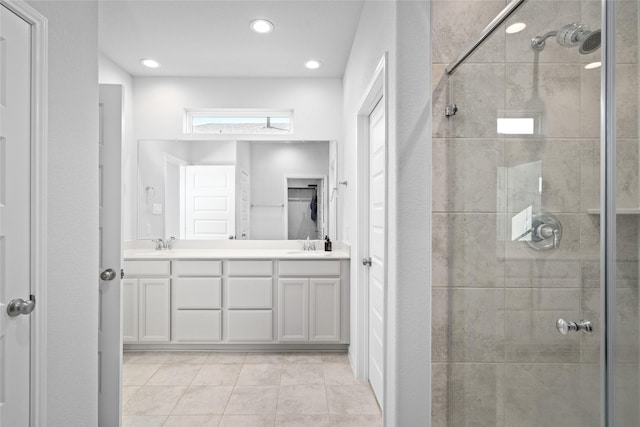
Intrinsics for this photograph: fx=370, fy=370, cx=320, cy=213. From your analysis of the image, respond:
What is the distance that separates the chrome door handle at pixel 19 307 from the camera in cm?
125

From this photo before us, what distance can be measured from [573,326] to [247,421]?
1.85 m

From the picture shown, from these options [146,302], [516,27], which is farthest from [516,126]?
[146,302]

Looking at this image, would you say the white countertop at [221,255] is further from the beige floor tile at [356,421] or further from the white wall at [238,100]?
the beige floor tile at [356,421]

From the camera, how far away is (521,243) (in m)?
1.22

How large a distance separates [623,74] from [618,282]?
50cm

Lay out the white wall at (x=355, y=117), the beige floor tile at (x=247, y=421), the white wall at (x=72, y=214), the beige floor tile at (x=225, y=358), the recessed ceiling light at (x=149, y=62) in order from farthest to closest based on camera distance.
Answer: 1. the recessed ceiling light at (x=149, y=62)
2. the beige floor tile at (x=225, y=358)
3. the beige floor tile at (x=247, y=421)
4. the white wall at (x=355, y=117)
5. the white wall at (x=72, y=214)

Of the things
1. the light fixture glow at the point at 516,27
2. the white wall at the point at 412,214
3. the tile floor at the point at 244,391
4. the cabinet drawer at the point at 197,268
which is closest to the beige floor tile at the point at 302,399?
the tile floor at the point at 244,391

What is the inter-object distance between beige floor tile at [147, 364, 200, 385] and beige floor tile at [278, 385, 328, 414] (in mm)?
740

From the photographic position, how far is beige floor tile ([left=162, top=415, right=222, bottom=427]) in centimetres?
213

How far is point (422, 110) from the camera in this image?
1602 mm

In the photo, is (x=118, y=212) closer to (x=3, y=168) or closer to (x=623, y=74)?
(x=3, y=168)

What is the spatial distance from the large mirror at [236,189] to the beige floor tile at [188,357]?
1097 millimetres

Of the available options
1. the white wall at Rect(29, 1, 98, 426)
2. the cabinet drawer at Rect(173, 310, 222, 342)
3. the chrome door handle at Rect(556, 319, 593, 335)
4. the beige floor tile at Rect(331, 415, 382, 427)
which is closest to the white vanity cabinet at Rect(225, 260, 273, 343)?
the cabinet drawer at Rect(173, 310, 222, 342)

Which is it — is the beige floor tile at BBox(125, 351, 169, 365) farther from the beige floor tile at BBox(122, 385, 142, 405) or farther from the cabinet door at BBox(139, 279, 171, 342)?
the beige floor tile at BBox(122, 385, 142, 405)
